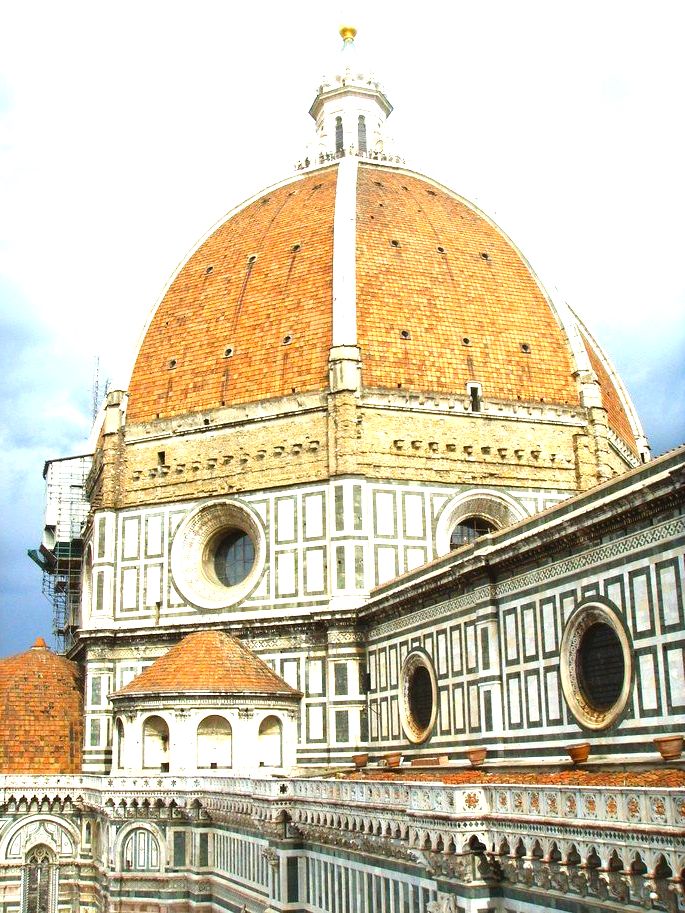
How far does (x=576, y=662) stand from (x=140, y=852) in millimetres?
14735

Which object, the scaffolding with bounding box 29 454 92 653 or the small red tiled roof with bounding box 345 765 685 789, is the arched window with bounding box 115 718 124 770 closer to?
the small red tiled roof with bounding box 345 765 685 789

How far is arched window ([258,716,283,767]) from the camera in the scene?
109 ft

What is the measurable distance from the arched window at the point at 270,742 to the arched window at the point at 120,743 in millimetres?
3883

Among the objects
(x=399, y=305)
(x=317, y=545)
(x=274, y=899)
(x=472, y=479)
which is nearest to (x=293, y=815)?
(x=274, y=899)

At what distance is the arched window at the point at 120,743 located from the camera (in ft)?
110

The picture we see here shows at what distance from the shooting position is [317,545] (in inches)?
1380

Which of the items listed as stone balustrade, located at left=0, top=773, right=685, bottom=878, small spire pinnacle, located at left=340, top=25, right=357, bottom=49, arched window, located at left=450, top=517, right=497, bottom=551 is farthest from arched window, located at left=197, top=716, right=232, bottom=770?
small spire pinnacle, located at left=340, top=25, right=357, bottom=49

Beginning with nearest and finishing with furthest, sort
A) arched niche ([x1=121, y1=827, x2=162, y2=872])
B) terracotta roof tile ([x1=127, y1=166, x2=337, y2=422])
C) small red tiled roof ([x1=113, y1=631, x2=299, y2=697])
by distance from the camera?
arched niche ([x1=121, y1=827, x2=162, y2=872]) → small red tiled roof ([x1=113, y1=631, x2=299, y2=697]) → terracotta roof tile ([x1=127, y1=166, x2=337, y2=422])

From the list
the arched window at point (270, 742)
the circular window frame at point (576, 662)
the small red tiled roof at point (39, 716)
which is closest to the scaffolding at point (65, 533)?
the small red tiled roof at point (39, 716)

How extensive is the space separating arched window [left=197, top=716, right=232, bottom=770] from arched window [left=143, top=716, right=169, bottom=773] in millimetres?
999

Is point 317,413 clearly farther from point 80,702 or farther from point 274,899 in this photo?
point 274,899

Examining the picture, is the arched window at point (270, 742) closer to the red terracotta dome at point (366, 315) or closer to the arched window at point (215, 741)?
the arched window at point (215, 741)

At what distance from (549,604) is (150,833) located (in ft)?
45.0

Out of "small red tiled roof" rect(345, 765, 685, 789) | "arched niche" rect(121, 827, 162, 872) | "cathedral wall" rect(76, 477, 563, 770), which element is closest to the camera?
"small red tiled roof" rect(345, 765, 685, 789)
